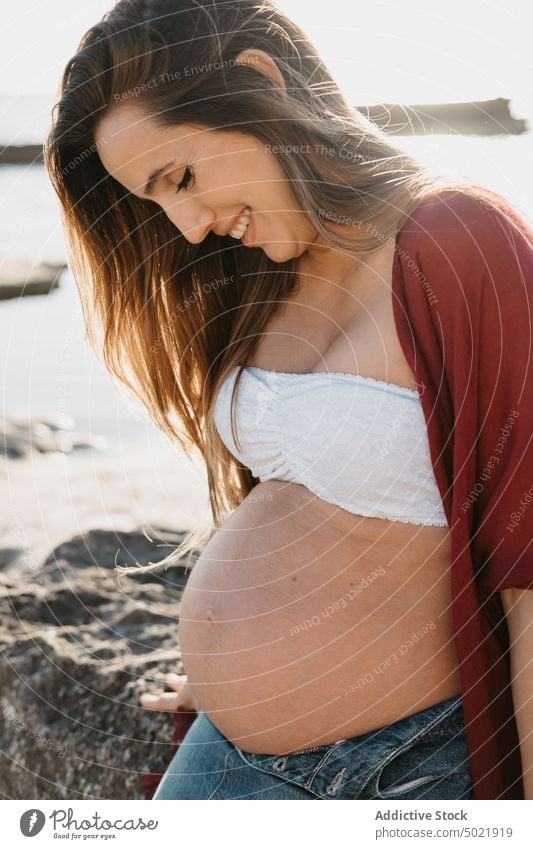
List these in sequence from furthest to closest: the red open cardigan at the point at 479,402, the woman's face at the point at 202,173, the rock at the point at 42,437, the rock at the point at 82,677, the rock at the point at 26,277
Result: the rock at the point at 42,437
the rock at the point at 26,277
the rock at the point at 82,677
the woman's face at the point at 202,173
the red open cardigan at the point at 479,402

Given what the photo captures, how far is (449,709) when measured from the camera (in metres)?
1.17

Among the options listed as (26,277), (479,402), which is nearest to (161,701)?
(479,402)

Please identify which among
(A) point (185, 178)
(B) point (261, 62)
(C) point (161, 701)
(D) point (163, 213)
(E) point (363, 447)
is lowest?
(C) point (161, 701)

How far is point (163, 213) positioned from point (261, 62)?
358 mm

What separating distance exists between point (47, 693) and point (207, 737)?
1.15 ft

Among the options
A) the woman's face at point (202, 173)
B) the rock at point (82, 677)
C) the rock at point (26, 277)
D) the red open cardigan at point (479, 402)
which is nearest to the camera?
→ the red open cardigan at point (479, 402)

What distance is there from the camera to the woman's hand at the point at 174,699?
1519 millimetres

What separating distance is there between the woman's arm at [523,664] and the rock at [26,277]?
6.08 feet

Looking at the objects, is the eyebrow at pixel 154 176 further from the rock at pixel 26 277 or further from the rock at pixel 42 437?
the rock at pixel 42 437

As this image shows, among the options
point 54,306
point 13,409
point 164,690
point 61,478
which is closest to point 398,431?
point 164,690

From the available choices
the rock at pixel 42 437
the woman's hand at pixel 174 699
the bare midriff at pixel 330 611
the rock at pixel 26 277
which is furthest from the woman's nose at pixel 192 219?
the rock at pixel 42 437

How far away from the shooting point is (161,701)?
1.53 m
